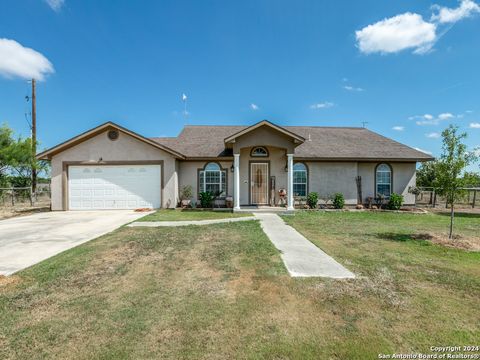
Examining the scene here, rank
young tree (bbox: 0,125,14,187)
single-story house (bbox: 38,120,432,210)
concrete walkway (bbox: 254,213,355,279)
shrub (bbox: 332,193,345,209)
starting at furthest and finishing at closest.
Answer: young tree (bbox: 0,125,14,187), shrub (bbox: 332,193,345,209), single-story house (bbox: 38,120,432,210), concrete walkway (bbox: 254,213,355,279)

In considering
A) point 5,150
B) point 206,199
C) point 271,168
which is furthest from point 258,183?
point 5,150

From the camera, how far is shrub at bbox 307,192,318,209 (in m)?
14.1

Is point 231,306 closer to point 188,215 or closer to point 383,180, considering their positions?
point 188,215

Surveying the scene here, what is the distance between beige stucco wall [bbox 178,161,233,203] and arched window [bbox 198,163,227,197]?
0.24m

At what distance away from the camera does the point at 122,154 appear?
45.8 ft

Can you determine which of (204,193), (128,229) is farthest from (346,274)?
(204,193)

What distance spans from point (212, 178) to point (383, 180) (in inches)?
412

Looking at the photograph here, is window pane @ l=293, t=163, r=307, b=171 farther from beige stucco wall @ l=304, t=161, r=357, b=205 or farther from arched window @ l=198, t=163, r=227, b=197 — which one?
arched window @ l=198, t=163, r=227, b=197

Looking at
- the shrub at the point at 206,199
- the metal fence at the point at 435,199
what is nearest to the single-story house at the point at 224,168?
the shrub at the point at 206,199

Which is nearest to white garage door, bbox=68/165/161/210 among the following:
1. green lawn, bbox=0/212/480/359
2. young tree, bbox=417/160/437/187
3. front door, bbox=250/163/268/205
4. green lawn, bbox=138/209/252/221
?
green lawn, bbox=138/209/252/221

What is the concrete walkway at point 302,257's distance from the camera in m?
4.62

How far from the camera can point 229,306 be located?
11.4 ft

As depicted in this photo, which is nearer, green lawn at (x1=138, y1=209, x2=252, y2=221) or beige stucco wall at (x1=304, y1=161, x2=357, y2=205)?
green lawn at (x1=138, y1=209, x2=252, y2=221)

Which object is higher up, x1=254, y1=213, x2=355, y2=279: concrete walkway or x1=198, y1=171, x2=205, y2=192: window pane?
x1=198, y1=171, x2=205, y2=192: window pane
